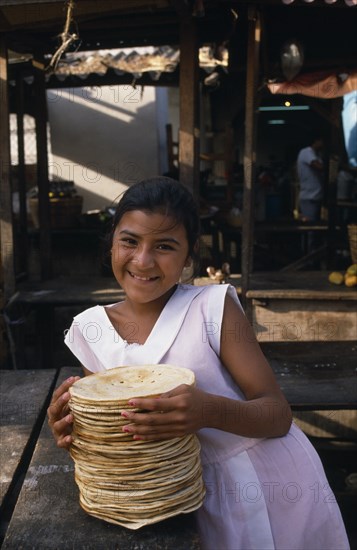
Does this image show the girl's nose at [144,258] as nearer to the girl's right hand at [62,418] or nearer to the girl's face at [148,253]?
the girl's face at [148,253]

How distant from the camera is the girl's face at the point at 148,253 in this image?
1.82 metres

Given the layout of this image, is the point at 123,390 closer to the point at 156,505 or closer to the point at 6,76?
the point at 156,505

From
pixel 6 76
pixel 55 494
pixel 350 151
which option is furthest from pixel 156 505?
pixel 350 151

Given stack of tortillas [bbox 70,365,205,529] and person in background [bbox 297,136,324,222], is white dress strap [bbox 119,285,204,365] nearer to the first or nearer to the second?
stack of tortillas [bbox 70,365,205,529]

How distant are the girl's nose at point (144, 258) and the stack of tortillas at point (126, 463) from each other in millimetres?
370

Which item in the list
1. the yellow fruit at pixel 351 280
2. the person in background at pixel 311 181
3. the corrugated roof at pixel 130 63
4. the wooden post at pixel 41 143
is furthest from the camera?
the person in background at pixel 311 181

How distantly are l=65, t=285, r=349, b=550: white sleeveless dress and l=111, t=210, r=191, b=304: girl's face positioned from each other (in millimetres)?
95

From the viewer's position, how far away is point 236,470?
179 cm

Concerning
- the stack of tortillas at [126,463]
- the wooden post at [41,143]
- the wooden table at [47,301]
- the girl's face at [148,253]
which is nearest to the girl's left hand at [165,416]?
the stack of tortillas at [126,463]

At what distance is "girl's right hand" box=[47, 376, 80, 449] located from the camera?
1.60 metres

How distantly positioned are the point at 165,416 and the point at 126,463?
16 centimetres

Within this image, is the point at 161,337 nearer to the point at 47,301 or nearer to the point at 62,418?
the point at 62,418

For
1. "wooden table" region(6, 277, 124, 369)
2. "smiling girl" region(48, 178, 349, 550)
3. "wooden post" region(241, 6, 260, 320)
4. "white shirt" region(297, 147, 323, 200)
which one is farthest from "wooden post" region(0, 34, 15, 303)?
"white shirt" region(297, 147, 323, 200)

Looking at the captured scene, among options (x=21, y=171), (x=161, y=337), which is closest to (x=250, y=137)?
(x=21, y=171)
